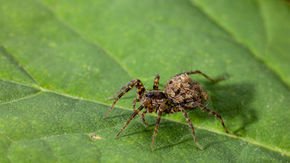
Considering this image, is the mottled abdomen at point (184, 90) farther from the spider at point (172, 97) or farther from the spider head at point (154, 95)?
the spider head at point (154, 95)

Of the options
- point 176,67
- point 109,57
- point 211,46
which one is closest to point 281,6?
point 211,46

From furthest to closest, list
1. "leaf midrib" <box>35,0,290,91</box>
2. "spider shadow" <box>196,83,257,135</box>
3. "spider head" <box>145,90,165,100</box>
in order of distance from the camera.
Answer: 1. "leaf midrib" <box>35,0,290,91</box>
2. "spider head" <box>145,90,165,100</box>
3. "spider shadow" <box>196,83,257,135</box>

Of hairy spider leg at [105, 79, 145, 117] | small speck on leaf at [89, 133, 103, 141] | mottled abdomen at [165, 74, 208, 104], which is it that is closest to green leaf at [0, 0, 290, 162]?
small speck on leaf at [89, 133, 103, 141]

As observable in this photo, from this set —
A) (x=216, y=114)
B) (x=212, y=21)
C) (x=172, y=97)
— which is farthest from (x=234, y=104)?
(x=212, y=21)

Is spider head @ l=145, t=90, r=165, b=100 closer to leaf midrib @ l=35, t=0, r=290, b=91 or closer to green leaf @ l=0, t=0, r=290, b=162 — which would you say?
green leaf @ l=0, t=0, r=290, b=162

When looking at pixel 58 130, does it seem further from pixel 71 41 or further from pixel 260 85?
pixel 260 85

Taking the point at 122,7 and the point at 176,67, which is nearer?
the point at 176,67

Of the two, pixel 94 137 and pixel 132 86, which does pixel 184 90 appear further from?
pixel 94 137
